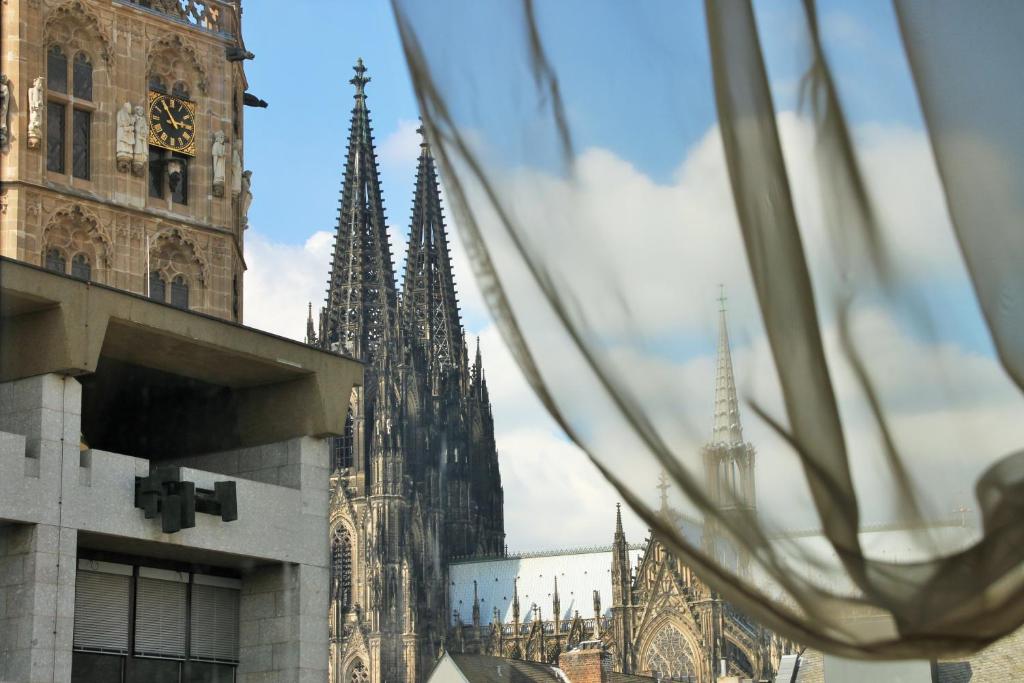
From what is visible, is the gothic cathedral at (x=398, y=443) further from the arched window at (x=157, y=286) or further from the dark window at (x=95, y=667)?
the dark window at (x=95, y=667)

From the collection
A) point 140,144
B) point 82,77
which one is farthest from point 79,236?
point 82,77

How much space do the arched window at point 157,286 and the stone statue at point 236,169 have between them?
7.80 ft

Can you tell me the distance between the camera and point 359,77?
311ft

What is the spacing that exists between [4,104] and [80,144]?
180 centimetres

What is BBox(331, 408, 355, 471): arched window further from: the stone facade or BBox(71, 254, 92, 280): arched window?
BBox(71, 254, 92, 280): arched window

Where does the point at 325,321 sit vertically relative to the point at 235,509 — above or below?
above

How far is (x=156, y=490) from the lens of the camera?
15.8 metres

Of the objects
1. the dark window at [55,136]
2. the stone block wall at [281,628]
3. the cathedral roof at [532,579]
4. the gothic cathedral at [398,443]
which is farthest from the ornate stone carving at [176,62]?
the cathedral roof at [532,579]

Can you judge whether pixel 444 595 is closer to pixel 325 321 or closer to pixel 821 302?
pixel 325 321

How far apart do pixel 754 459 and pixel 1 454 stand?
13.1 m

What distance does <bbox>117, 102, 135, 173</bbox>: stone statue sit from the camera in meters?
27.7

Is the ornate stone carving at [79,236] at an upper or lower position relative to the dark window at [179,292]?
upper

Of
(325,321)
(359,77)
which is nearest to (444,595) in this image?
(325,321)

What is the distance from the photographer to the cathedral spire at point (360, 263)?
88.2 metres
